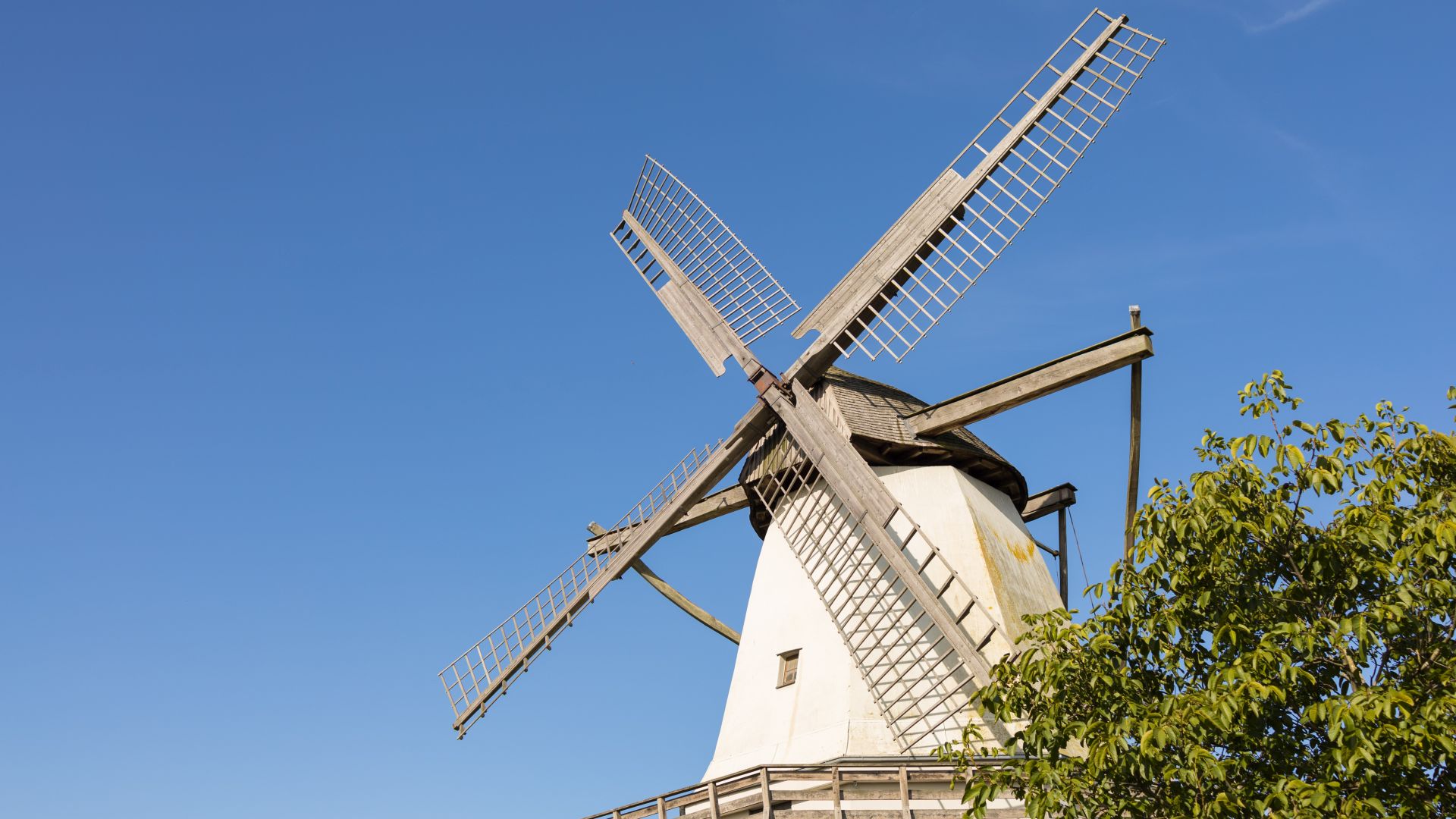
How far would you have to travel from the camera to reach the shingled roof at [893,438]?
1711 cm

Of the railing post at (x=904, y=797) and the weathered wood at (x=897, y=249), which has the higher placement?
the weathered wood at (x=897, y=249)

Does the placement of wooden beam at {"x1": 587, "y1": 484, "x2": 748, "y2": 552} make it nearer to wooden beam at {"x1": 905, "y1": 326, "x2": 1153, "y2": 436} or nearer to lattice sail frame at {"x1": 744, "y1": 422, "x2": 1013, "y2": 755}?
lattice sail frame at {"x1": 744, "y1": 422, "x2": 1013, "y2": 755}

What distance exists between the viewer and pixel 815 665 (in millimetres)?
16203

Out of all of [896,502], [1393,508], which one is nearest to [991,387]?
[896,502]

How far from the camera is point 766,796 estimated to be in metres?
13.9

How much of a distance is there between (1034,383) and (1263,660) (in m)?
7.10

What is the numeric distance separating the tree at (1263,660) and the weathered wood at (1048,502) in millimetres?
7585

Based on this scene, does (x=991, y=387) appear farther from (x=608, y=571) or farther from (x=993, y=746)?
(x=608, y=571)

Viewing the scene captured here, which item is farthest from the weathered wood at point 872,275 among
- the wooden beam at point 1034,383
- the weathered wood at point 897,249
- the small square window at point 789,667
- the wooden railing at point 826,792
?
the wooden railing at point 826,792

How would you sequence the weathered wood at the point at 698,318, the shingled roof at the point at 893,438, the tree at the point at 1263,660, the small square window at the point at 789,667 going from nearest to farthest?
the tree at the point at 1263,660 → the small square window at the point at 789,667 → the shingled roof at the point at 893,438 → the weathered wood at the point at 698,318

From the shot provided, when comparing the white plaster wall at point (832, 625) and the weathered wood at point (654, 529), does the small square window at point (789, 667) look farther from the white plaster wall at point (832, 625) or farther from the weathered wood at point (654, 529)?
the weathered wood at point (654, 529)

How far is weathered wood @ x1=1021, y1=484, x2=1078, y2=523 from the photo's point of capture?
731 inches

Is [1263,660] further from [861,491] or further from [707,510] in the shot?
[707,510]

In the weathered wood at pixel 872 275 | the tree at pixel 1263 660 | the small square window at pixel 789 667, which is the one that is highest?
the weathered wood at pixel 872 275
